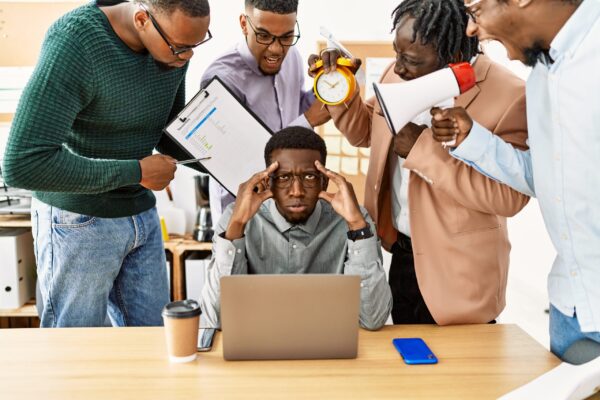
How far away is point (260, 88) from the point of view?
7.06ft

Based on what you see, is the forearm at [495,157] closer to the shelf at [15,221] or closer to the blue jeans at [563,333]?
the blue jeans at [563,333]

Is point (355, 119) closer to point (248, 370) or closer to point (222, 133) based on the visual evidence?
point (222, 133)

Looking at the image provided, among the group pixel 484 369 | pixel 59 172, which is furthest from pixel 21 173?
pixel 484 369

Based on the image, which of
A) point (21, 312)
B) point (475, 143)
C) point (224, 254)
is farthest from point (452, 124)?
point (21, 312)

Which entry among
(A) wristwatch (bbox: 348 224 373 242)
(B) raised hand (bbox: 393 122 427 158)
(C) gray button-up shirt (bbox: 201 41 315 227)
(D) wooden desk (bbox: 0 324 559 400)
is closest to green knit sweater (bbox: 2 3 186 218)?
(C) gray button-up shirt (bbox: 201 41 315 227)

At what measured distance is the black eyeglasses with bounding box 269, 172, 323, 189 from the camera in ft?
5.75

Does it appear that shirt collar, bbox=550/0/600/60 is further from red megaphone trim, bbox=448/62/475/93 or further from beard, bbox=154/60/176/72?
beard, bbox=154/60/176/72

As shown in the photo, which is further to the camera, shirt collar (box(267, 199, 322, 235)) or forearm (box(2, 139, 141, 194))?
shirt collar (box(267, 199, 322, 235))

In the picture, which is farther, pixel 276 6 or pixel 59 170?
pixel 276 6

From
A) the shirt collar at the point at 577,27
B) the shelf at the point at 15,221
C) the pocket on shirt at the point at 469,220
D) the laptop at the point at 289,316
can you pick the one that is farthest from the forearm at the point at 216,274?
the shelf at the point at 15,221

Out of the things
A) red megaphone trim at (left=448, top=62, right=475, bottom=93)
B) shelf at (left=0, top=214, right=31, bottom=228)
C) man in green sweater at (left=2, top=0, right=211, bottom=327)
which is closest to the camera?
red megaphone trim at (left=448, top=62, right=475, bottom=93)

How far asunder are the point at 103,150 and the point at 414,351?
107 cm

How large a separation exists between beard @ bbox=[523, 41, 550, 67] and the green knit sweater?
3.48 feet

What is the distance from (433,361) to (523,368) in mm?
199
